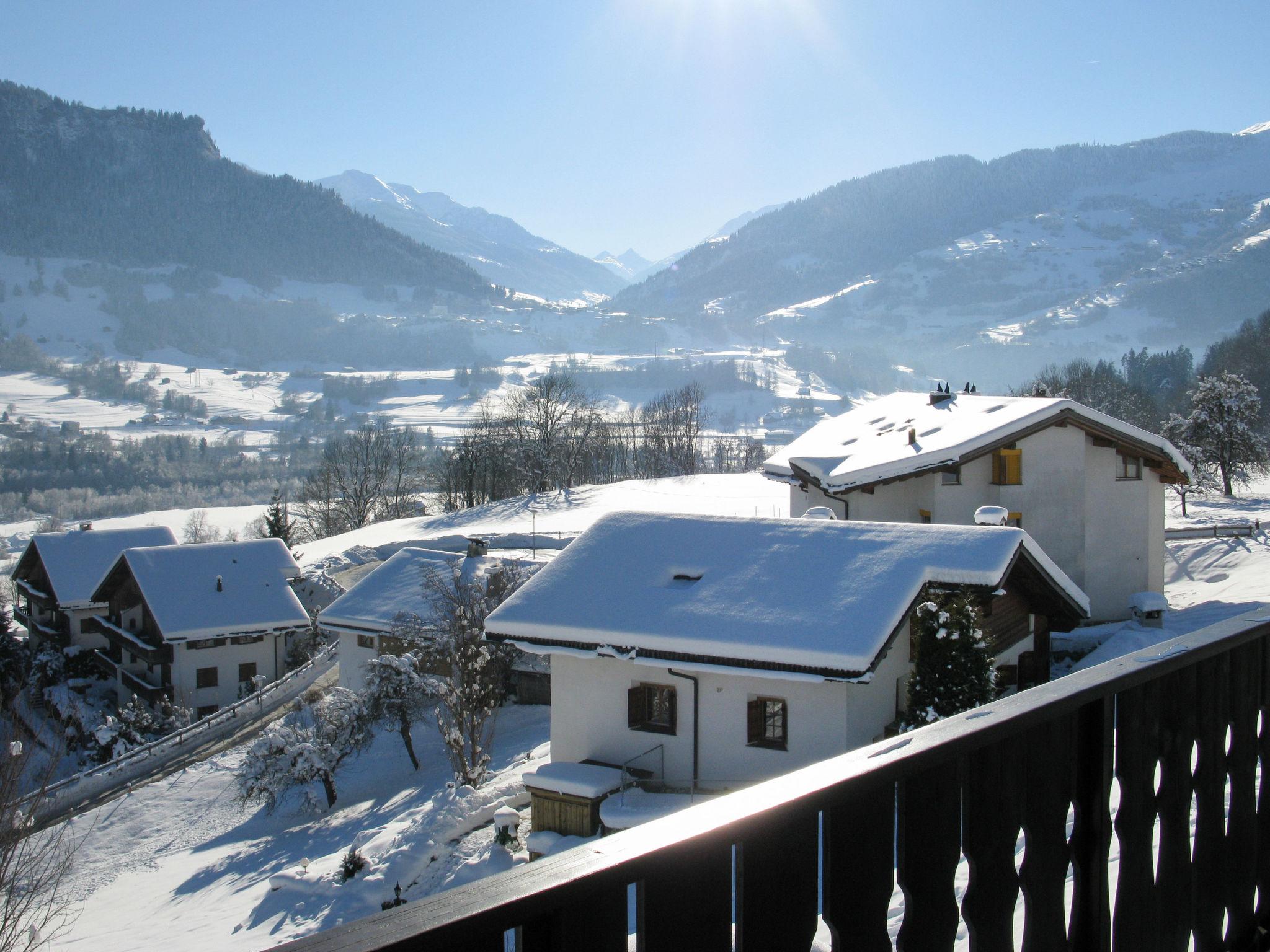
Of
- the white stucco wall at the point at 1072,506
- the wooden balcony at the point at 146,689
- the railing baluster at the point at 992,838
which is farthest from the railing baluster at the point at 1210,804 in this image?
the wooden balcony at the point at 146,689

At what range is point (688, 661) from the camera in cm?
1300

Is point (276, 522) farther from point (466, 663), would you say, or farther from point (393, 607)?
point (466, 663)

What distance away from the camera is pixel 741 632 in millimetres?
12844

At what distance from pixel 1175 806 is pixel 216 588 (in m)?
37.0

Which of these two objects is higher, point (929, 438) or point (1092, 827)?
A: point (929, 438)

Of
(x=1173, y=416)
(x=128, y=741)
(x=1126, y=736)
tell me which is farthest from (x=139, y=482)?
(x=1126, y=736)

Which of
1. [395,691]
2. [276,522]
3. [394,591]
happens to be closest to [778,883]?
[395,691]

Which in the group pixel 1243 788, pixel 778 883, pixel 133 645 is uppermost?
pixel 778 883

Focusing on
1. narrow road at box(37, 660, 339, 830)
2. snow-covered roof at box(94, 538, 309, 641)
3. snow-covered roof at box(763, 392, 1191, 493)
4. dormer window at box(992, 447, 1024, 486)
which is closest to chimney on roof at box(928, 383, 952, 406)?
snow-covered roof at box(763, 392, 1191, 493)

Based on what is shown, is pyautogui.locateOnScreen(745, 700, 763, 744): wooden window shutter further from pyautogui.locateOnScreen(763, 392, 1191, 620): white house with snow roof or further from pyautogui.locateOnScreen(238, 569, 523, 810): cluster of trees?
pyautogui.locateOnScreen(763, 392, 1191, 620): white house with snow roof

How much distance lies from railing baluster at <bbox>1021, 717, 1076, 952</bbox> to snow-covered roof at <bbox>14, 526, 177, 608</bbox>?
139 feet

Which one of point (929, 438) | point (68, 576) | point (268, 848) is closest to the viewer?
point (268, 848)

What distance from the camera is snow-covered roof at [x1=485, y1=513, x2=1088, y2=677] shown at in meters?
12.6

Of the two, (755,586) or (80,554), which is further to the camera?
(80,554)
